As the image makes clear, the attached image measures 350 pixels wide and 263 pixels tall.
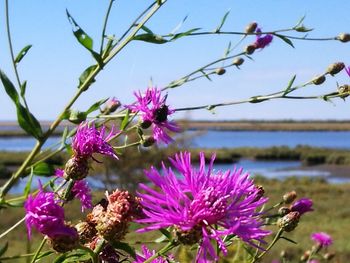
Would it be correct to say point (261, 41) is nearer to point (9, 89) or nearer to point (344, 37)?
point (344, 37)

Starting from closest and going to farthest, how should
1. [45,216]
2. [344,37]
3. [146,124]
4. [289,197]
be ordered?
[45,216], [146,124], [289,197], [344,37]

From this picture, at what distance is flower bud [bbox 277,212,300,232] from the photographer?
107cm

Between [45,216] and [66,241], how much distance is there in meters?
0.04

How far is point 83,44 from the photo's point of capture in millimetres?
803

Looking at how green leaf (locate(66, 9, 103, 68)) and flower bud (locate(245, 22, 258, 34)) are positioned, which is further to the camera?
flower bud (locate(245, 22, 258, 34))

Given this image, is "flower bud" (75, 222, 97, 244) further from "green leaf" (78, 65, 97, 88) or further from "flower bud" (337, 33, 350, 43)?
"flower bud" (337, 33, 350, 43)

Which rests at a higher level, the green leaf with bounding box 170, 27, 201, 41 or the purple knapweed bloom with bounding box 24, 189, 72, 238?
the green leaf with bounding box 170, 27, 201, 41

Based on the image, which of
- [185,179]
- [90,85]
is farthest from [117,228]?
[90,85]

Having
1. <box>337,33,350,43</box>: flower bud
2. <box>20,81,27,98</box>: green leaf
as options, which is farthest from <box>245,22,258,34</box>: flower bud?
<box>20,81,27,98</box>: green leaf

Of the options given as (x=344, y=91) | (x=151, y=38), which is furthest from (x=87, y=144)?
(x=344, y=91)

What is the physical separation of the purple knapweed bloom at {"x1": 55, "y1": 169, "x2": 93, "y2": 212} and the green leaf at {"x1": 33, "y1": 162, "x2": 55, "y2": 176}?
0.23ft

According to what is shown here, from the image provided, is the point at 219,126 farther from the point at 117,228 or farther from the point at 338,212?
the point at 117,228

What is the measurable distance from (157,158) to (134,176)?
1.06 meters

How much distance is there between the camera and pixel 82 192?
900mm
